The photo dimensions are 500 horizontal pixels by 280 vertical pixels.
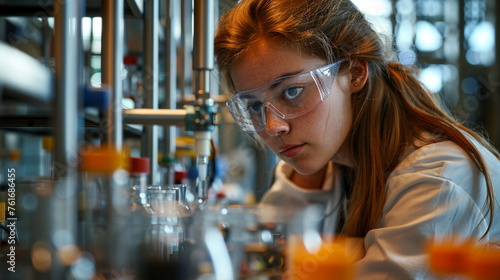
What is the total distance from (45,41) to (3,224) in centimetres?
111

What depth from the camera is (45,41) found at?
1.99 m

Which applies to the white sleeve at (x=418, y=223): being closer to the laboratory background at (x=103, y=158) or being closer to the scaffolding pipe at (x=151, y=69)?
the laboratory background at (x=103, y=158)

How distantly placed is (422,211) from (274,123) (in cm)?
37

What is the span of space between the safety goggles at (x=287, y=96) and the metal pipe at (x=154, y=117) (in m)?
0.23

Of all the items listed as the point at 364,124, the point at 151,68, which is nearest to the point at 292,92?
the point at 364,124

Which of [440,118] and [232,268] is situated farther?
[440,118]

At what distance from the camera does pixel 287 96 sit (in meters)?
1.29

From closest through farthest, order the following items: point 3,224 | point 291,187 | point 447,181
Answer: point 3,224 < point 447,181 < point 291,187

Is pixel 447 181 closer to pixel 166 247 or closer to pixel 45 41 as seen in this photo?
pixel 166 247

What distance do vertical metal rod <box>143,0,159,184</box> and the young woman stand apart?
0.19m

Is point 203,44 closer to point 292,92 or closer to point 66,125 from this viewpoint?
point 292,92

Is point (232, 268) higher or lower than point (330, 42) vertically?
lower

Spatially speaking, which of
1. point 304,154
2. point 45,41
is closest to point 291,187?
point 304,154

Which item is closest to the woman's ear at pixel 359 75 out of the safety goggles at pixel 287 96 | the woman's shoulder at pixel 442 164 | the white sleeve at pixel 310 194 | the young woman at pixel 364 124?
the young woman at pixel 364 124
